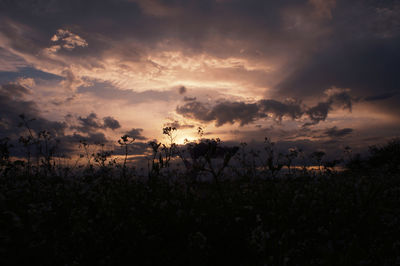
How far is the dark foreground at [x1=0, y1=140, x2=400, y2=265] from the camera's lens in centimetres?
432

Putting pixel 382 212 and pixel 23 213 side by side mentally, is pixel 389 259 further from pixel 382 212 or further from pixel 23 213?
pixel 23 213

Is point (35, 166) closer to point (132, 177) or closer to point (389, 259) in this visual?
point (132, 177)

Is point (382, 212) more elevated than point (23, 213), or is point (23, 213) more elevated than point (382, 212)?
point (23, 213)

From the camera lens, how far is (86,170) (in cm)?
1349

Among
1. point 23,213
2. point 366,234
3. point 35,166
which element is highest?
point 35,166

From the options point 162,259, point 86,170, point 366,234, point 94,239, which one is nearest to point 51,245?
point 94,239

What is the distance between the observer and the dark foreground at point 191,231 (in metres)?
4.32

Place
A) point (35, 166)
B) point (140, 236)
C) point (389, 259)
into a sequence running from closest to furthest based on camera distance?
point (389, 259), point (140, 236), point (35, 166)

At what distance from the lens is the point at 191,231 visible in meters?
5.68

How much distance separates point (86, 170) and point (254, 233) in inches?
449

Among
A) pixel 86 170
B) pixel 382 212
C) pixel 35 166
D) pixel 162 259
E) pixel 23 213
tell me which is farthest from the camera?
pixel 86 170

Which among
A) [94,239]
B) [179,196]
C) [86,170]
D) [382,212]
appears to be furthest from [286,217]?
[86,170]

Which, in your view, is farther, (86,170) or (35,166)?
(86,170)

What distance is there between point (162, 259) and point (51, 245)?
1.98 m
